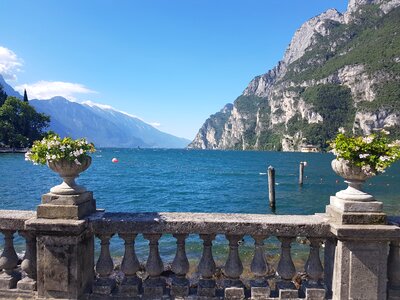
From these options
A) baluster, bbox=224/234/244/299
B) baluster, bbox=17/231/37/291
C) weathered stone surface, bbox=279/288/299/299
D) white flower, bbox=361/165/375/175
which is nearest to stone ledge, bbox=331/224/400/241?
white flower, bbox=361/165/375/175

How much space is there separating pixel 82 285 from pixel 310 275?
2910 mm

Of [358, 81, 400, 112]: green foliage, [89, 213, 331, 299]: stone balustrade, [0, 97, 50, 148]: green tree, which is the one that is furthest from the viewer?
[358, 81, 400, 112]: green foliage

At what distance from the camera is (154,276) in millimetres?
4395

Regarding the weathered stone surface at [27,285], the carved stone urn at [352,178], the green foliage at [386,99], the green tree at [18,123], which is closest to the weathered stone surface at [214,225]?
the carved stone urn at [352,178]

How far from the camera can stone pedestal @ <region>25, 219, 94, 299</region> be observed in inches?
158

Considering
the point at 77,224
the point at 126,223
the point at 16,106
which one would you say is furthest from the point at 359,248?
the point at 16,106

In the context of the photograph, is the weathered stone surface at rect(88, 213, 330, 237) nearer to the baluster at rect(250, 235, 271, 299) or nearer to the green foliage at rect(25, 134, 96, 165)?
the baluster at rect(250, 235, 271, 299)

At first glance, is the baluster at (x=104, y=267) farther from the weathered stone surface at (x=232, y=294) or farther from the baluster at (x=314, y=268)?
the baluster at (x=314, y=268)

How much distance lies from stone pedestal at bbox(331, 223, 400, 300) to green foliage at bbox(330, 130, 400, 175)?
71 centimetres

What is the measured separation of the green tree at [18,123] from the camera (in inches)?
4168

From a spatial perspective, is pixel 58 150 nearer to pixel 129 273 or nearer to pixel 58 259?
pixel 58 259

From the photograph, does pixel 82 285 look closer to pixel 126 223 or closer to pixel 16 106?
pixel 126 223

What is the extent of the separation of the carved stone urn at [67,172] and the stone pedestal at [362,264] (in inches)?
125

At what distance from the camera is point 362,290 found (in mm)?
3953
